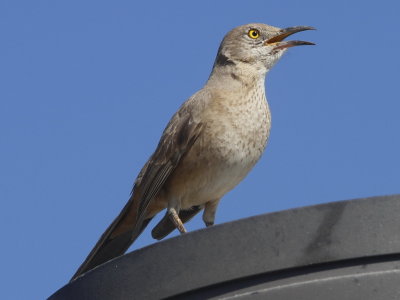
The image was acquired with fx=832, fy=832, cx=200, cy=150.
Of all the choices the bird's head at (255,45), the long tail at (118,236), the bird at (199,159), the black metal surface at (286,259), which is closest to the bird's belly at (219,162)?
the bird at (199,159)

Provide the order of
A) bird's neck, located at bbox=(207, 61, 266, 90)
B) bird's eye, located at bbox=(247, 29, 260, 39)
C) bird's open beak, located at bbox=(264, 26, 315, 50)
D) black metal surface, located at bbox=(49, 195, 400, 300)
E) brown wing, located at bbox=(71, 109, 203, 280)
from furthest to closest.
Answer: bird's eye, located at bbox=(247, 29, 260, 39)
bird's open beak, located at bbox=(264, 26, 315, 50)
bird's neck, located at bbox=(207, 61, 266, 90)
brown wing, located at bbox=(71, 109, 203, 280)
black metal surface, located at bbox=(49, 195, 400, 300)

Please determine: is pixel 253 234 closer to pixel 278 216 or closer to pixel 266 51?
pixel 278 216

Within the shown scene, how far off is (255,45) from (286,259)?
497 cm

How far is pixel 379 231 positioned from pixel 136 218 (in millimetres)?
4233

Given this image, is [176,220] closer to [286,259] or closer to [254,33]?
[254,33]

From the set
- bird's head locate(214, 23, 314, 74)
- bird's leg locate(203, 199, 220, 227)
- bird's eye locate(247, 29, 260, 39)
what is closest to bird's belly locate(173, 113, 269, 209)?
bird's leg locate(203, 199, 220, 227)

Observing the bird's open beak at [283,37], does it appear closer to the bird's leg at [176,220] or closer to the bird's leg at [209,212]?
the bird's leg at [209,212]

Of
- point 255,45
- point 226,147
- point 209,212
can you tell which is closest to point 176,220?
point 209,212

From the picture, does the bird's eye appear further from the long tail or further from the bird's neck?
the long tail

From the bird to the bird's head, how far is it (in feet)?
0.40

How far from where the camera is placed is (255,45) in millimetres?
7699

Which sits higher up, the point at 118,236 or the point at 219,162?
the point at 219,162

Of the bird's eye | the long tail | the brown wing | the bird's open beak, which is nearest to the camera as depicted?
the long tail

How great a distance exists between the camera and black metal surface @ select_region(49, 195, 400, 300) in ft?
9.37
